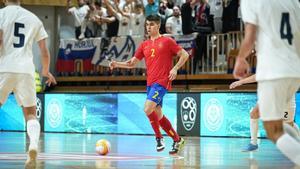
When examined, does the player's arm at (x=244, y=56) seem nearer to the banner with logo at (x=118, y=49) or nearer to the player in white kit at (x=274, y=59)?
the player in white kit at (x=274, y=59)

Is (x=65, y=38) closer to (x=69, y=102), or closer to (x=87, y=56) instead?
(x=87, y=56)

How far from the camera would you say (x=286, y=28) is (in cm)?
616

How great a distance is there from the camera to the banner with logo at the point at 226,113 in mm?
17719

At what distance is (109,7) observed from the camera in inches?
882

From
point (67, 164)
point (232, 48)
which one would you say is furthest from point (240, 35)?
point (67, 164)

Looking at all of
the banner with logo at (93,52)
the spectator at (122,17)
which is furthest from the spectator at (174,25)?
the spectator at (122,17)

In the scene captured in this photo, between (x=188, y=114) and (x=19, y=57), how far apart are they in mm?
10057

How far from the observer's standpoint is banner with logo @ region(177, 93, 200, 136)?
18.5m

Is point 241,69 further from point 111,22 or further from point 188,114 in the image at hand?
point 111,22

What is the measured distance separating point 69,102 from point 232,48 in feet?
16.2

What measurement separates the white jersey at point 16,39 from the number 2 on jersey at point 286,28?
3.86m

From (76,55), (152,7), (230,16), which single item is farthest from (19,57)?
(76,55)

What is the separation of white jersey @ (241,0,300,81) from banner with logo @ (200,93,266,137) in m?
11.4

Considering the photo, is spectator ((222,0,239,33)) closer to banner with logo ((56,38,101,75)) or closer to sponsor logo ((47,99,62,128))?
banner with logo ((56,38,101,75))
